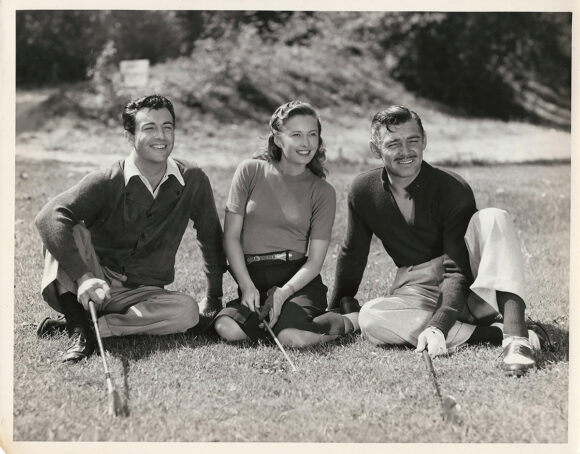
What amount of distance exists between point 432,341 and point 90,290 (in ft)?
5.37

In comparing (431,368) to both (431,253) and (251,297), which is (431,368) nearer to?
(431,253)

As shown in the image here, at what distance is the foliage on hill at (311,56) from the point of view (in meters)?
10.5

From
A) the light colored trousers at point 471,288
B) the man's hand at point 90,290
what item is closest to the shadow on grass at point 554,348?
the light colored trousers at point 471,288

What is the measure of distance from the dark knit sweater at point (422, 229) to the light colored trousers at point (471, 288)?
69mm

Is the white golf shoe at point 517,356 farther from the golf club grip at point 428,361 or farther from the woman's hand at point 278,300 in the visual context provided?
the woman's hand at point 278,300

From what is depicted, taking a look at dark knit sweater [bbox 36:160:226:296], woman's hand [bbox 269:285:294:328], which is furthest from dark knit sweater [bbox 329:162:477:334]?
dark knit sweater [bbox 36:160:226:296]

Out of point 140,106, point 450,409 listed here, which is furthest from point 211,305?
point 450,409

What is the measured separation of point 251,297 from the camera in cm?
405

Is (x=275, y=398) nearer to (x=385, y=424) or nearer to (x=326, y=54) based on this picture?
(x=385, y=424)

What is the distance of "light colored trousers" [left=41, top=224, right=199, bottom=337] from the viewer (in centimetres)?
395

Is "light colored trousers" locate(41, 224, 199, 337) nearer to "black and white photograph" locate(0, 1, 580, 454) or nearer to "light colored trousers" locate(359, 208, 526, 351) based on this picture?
"black and white photograph" locate(0, 1, 580, 454)

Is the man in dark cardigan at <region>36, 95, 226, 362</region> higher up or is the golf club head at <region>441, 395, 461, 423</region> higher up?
the man in dark cardigan at <region>36, 95, 226, 362</region>

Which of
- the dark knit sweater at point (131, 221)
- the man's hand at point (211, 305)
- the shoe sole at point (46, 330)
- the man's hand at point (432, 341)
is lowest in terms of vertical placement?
the shoe sole at point (46, 330)

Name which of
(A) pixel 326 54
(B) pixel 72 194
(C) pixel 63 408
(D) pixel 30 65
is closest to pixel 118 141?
(D) pixel 30 65
